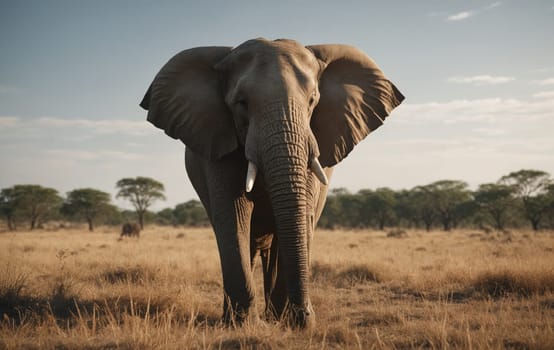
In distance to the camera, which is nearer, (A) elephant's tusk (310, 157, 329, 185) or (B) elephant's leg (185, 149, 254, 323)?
(A) elephant's tusk (310, 157, 329, 185)

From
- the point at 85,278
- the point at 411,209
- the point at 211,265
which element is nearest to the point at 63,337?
the point at 85,278

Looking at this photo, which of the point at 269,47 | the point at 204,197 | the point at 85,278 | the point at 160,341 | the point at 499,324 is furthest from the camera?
the point at 85,278

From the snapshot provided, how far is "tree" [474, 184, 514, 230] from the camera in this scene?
46.8 meters

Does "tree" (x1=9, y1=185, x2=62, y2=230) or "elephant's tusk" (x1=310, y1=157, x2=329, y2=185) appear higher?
"tree" (x1=9, y1=185, x2=62, y2=230)

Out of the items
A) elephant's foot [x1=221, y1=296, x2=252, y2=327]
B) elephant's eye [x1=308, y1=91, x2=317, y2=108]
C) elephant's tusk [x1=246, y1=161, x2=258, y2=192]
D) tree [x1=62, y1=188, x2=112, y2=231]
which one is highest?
tree [x1=62, y1=188, x2=112, y2=231]

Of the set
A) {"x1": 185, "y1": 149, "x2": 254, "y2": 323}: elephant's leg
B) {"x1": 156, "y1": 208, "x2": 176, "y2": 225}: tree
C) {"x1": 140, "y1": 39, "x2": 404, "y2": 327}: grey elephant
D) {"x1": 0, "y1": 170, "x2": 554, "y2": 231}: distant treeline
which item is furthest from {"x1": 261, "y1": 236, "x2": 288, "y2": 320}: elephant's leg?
{"x1": 156, "y1": 208, "x2": 176, "y2": 225}: tree

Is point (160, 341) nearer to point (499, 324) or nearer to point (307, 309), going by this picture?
point (307, 309)

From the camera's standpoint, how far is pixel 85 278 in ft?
27.5

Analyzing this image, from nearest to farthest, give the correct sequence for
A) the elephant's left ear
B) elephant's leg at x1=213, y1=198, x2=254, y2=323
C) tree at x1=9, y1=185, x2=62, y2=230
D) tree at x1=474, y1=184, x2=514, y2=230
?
elephant's leg at x1=213, y1=198, x2=254, y2=323
the elephant's left ear
tree at x1=474, y1=184, x2=514, y2=230
tree at x1=9, y1=185, x2=62, y2=230

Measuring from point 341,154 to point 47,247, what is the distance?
15.1 meters

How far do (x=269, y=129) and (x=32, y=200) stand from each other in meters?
51.8

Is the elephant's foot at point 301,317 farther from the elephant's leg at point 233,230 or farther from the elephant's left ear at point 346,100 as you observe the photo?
the elephant's left ear at point 346,100

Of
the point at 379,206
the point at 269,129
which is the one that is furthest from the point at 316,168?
the point at 379,206

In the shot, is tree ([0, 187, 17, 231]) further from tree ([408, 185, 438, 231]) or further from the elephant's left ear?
the elephant's left ear
